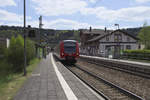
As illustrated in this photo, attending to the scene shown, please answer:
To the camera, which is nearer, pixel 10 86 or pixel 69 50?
pixel 10 86

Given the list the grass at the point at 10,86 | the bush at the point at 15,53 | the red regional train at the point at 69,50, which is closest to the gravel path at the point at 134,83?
the grass at the point at 10,86

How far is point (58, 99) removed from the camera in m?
6.41

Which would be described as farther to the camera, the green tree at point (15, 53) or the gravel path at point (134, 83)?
the green tree at point (15, 53)

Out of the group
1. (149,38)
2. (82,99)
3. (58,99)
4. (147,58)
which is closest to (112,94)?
(82,99)

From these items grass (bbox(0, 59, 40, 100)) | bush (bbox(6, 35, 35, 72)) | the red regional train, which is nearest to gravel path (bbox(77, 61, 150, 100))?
grass (bbox(0, 59, 40, 100))

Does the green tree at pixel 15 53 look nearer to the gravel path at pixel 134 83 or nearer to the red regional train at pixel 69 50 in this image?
the red regional train at pixel 69 50

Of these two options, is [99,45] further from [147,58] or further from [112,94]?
[112,94]

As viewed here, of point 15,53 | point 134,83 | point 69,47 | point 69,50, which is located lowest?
point 134,83

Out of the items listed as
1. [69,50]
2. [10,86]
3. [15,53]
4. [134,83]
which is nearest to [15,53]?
[15,53]

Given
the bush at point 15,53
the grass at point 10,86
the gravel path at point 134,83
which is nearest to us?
the grass at point 10,86

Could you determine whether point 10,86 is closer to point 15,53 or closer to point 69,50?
point 15,53

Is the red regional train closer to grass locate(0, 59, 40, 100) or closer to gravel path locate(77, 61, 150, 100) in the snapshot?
gravel path locate(77, 61, 150, 100)

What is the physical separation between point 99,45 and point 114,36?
4835 millimetres

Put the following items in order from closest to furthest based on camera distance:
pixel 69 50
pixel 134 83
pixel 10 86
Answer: pixel 10 86
pixel 134 83
pixel 69 50
